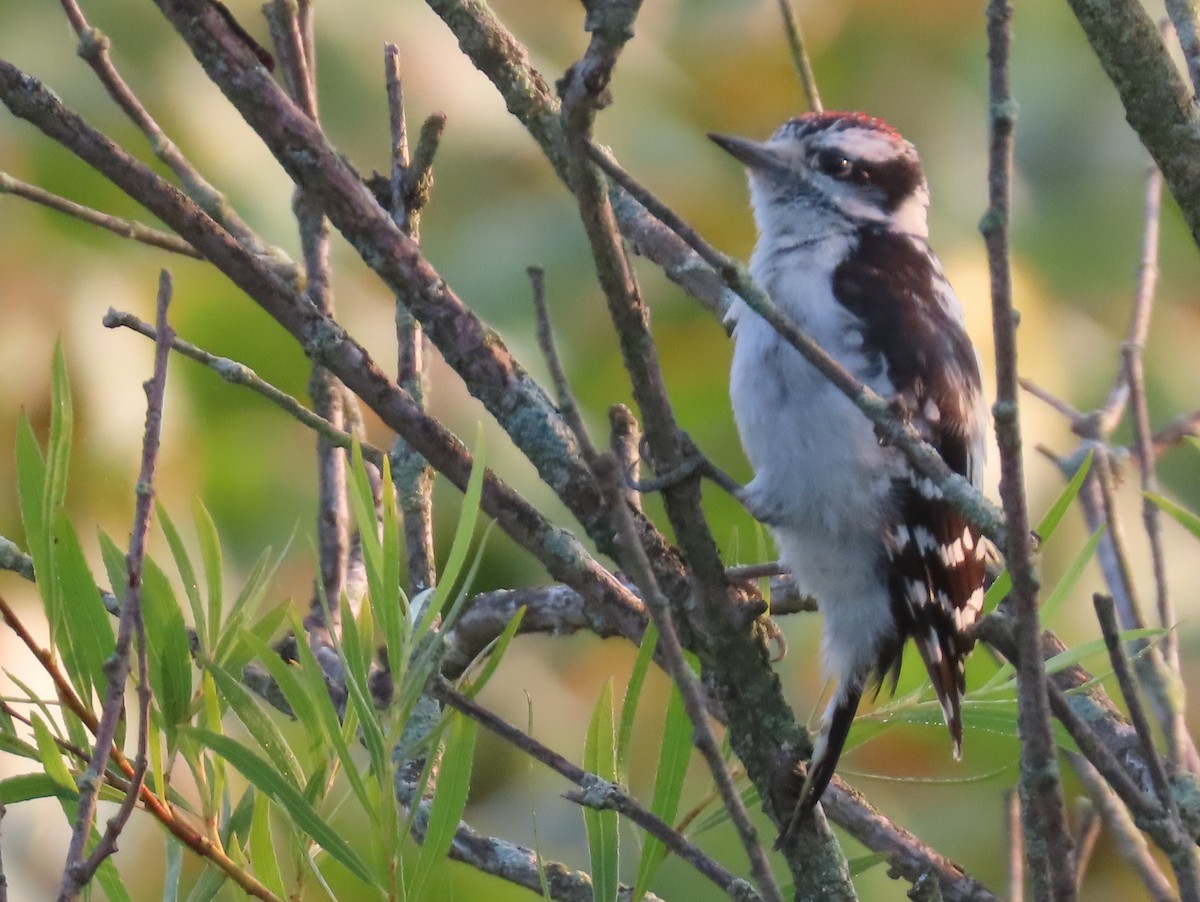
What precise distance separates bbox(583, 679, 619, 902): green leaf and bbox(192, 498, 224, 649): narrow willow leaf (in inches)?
8.4

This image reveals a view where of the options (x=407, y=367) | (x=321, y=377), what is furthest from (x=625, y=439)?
(x=321, y=377)

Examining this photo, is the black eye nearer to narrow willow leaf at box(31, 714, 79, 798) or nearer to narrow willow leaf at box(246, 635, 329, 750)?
narrow willow leaf at box(246, 635, 329, 750)

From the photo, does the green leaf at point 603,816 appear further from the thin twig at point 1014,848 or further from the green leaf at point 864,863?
the thin twig at point 1014,848

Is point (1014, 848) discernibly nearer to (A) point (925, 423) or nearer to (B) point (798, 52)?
(A) point (925, 423)

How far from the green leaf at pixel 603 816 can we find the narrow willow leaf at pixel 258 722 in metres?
0.16

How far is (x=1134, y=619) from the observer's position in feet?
3.20

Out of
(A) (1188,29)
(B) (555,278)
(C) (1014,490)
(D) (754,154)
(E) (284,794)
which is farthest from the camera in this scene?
(B) (555,278)

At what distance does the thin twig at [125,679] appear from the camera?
1.67 ft

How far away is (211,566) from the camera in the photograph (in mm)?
745

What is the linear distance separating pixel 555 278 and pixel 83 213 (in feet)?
11.0

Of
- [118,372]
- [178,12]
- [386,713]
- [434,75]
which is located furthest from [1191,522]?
[434,75]

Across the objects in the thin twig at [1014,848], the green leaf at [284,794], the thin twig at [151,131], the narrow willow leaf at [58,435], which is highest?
the thin twig at [151,131]

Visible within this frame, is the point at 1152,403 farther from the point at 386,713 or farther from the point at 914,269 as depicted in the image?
the point at 386,713

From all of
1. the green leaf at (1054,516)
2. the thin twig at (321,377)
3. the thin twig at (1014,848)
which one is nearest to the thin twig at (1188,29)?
the green leaf at (1054,516)
